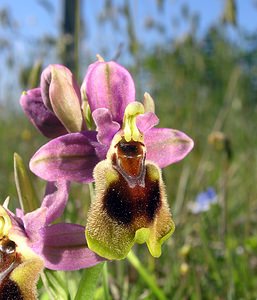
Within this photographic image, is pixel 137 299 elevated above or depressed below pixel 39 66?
below

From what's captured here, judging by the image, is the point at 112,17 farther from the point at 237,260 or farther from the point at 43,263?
the point at 43,263

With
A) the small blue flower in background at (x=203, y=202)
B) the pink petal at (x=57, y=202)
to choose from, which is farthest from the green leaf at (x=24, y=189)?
the small blue flower in background at (x=203, y=202)

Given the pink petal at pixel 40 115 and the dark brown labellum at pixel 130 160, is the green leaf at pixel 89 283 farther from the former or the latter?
the pink petal at pixel 40 115

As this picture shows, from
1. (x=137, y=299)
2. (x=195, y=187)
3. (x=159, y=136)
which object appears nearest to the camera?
(x=159, y=136)

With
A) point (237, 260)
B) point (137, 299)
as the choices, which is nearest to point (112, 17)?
point (237, 260)

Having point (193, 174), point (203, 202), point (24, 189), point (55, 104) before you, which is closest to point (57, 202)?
point (24, 189)

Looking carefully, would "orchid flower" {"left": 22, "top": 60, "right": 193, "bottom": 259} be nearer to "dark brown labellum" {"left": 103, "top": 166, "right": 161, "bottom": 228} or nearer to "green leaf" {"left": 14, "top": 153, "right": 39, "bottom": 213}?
"dark brown labellum" {"left": 103, "top": 166, "right": 161, "bottom": 228}

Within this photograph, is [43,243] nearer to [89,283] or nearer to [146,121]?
[89,283]

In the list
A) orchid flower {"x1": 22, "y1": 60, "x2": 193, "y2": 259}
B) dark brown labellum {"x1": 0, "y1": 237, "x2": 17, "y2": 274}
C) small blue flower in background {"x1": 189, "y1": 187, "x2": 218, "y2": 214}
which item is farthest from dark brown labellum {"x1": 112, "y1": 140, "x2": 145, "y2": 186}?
small blue flower in background {"x1": 189, "y1": 187, "x2": 218, "y2": 214}
